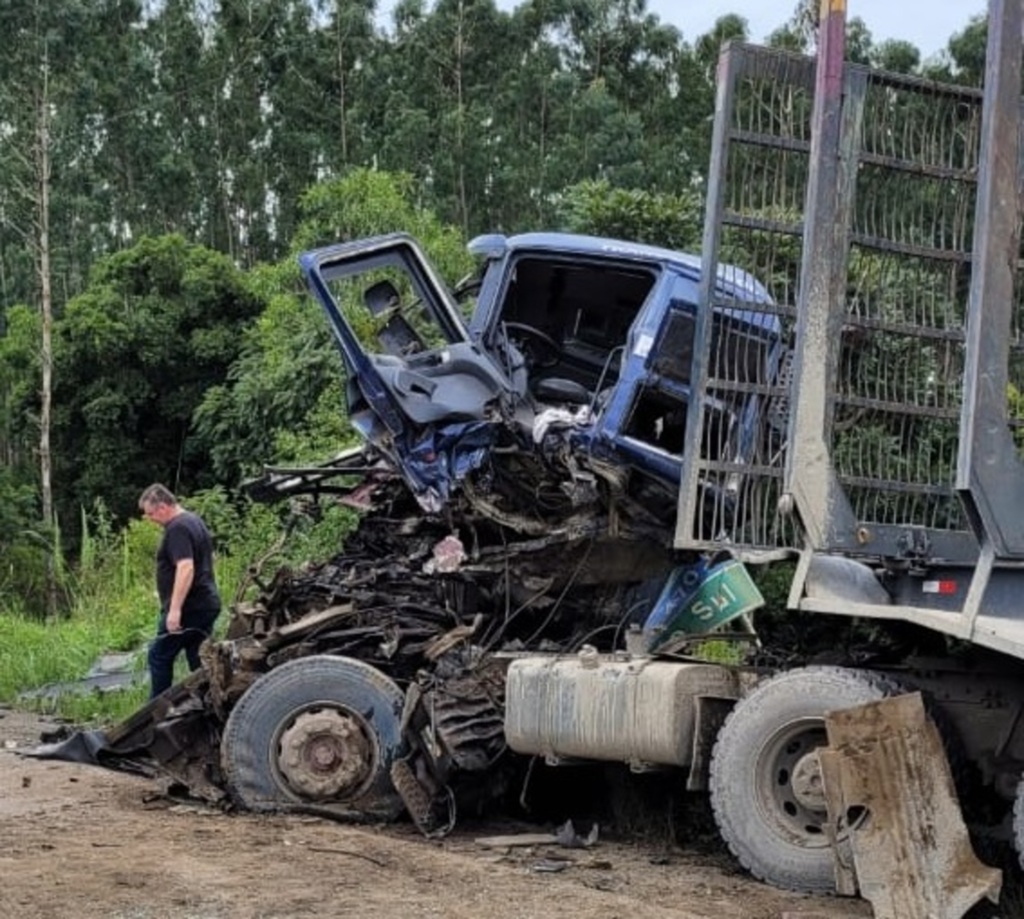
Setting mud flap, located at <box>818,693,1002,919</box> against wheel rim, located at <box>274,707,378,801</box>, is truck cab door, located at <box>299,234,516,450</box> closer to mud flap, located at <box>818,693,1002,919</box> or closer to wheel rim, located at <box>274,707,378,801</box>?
wheel rim, located at <box>274,707,378,801</box>

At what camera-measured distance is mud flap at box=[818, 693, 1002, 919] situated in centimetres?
554

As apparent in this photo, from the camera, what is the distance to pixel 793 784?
6.28m

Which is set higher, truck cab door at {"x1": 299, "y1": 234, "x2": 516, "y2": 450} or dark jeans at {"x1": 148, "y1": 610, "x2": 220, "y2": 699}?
truck cab door at {"x1": 299, "y1": 234, "x2": 516, "y2": 450}

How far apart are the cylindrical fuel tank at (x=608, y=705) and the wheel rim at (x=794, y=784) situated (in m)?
0.44

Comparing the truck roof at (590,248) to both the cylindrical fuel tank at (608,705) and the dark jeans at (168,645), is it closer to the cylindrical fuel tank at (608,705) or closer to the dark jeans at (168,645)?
the cylindrical fuel tank at (608,705)

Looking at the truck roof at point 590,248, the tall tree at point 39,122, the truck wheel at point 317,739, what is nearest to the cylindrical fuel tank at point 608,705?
the truck wheel at point 317,739

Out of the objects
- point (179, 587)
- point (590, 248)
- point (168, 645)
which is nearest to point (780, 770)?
point (590, 248)

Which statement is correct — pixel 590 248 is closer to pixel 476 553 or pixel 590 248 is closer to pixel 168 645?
pixel 476 553

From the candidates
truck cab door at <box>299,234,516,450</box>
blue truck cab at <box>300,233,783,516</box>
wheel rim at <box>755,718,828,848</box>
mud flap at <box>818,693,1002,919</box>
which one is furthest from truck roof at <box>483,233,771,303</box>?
mud flap at <box>818,693,1002,919</box>

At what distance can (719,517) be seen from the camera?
7.00 metres

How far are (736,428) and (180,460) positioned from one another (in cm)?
2238

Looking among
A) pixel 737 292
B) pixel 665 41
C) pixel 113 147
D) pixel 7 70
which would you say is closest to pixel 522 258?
pixel 737 292

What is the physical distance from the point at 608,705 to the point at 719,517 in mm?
976

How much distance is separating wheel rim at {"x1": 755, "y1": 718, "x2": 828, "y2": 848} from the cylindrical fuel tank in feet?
1.43
